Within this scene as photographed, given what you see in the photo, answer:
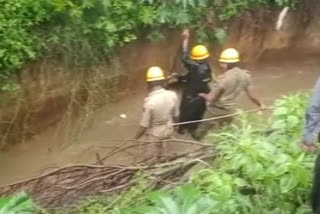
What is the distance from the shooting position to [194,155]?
5.98 m

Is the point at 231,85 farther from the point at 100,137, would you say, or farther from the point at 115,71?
the point at 115,71

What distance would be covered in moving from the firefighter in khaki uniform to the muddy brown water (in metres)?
0.28

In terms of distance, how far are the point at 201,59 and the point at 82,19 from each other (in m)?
1.60

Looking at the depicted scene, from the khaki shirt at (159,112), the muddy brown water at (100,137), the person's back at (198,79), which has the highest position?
the person's back at (198,79)

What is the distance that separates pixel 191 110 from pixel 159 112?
99 centimetres

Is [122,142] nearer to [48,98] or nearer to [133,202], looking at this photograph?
[48,98]

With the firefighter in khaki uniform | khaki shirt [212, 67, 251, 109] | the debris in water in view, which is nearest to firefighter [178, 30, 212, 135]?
khaki shirt [212, 67, 251, 109]

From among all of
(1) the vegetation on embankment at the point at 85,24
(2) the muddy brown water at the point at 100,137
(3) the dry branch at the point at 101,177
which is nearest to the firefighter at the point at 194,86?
(2) the muddy brown water at the point at 100,137

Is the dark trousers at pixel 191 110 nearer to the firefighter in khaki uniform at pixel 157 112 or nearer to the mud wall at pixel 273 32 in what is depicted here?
the firefighter in khaki uniform at pixel 157 112

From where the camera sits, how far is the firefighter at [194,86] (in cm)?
837

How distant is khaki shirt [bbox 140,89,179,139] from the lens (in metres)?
7.60

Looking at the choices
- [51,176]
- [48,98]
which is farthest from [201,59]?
[51,176]

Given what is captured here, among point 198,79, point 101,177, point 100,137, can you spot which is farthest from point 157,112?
point 100,137

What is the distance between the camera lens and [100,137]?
928 centimetres
